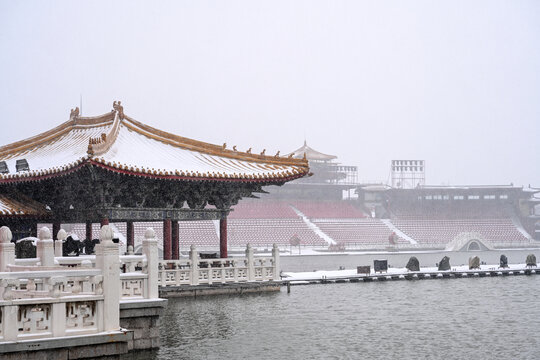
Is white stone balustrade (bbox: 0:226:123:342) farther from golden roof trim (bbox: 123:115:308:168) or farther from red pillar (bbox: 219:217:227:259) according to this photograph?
golden roof trim (bbox: 123:115:308:168)

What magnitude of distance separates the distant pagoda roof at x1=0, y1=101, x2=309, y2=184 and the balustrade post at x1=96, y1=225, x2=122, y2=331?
10.8 m

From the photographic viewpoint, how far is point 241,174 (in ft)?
87.9

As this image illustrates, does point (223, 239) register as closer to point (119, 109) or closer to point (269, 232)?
point (119, 109)

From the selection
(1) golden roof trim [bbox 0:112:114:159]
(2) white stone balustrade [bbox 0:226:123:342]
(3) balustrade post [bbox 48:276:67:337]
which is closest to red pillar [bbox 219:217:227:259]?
(1) golden roof trim [bbox 0:112:114:159]

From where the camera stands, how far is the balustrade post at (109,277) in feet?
39.5

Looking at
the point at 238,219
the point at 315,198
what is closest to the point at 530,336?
the point at 238,219

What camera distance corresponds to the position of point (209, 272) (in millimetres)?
26078

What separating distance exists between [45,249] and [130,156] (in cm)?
1030

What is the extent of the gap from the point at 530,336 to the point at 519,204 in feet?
264

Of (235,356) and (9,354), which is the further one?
(235,356)

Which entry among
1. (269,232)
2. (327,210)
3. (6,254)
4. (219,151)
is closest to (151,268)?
(6,254)

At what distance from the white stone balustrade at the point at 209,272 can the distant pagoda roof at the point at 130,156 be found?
9.04 feet

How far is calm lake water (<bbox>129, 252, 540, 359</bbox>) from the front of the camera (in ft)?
50.1

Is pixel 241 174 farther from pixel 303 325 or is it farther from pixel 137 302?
pixel 137 302
